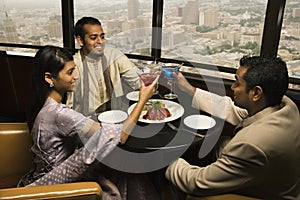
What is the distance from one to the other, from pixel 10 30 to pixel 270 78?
3.00 metres

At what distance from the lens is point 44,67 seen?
1786 millimetres

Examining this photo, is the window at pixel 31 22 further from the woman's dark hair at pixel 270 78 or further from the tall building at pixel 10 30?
the woman's dark hair at pixel 270 78

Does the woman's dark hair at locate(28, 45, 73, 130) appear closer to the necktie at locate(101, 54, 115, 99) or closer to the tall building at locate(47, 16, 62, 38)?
the necktie at locate(101, 54, 115, 99)

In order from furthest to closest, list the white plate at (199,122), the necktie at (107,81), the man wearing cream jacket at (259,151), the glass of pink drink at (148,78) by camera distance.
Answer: the necktie at (107,81), the glass of pink drink at (148,78), the white plate at (199,122), the man wearing cream jacket at (259,151)

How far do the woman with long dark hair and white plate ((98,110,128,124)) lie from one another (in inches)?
5.4

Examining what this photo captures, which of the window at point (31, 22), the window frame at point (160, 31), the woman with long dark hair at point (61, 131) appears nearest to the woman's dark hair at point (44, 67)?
the woman with long dark hair at point (61, 131)

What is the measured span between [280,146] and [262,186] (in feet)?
0.76

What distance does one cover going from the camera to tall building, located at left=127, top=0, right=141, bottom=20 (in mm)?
3139

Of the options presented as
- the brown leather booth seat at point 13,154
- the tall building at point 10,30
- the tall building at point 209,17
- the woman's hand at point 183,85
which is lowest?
the brown leather booth seat at point 13,154

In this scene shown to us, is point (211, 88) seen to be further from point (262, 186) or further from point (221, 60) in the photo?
point (262, 186)

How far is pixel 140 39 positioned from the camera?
3205 mm

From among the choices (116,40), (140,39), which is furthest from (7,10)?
(140,39)

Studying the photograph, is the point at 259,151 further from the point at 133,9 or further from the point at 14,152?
the point at 133,9

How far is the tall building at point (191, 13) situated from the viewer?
114 inches
